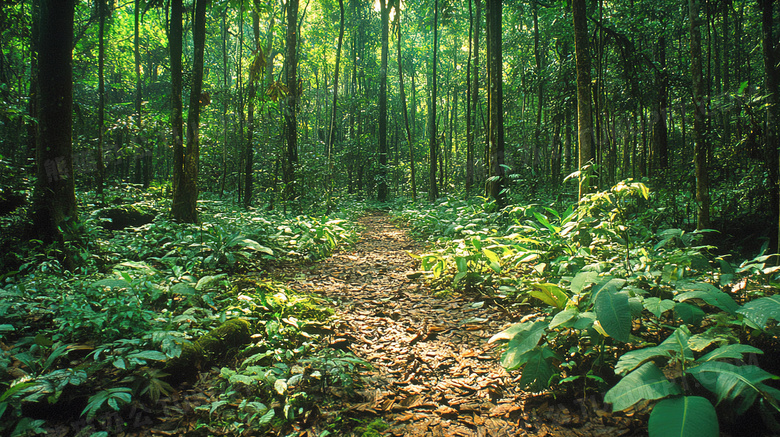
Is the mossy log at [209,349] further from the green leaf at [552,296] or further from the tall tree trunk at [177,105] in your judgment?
the tall tree trunk at [177,105]

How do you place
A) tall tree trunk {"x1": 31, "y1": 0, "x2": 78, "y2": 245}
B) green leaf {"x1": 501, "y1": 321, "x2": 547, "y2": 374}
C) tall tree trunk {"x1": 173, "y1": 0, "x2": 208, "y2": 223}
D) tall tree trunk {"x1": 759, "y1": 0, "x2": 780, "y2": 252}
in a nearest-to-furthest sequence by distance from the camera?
green leaf {"x1": 501, "y1": 321, "x2": 547, "y2": 374} < tall tree trunk {"x1": 31, "y1": 0, "x2": 78, "y2": 245} < tall tree trunk {"x1": 759, "y1": 0, "x2": 780, "y2": 252} < tall tree trunk {"x1": 173, "y1": 0, "x2": 208, "y2": 223}

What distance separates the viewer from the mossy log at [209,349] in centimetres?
226

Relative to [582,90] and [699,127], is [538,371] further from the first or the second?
[699,127]

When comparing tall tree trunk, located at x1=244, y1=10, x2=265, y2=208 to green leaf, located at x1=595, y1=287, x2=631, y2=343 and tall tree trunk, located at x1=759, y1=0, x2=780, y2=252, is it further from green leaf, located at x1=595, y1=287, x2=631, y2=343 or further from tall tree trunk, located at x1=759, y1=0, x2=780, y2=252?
tall tree trunk, located at x1=759, y1=0, x2=780, y2=252

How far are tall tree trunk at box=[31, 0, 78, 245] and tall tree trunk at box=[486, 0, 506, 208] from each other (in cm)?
752

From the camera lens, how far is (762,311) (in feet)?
5.41

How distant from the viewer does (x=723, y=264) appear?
2594 millimetres

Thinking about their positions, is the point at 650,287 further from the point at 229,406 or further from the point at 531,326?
the point at 229,406

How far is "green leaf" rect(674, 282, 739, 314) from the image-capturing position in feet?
6.01

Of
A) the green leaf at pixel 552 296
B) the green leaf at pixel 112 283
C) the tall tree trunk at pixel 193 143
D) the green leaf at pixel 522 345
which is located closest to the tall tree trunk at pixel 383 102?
the tall tree trunk at pixel 193 143

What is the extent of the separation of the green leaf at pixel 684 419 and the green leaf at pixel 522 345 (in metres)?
0.66

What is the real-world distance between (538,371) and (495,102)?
769 centimetres

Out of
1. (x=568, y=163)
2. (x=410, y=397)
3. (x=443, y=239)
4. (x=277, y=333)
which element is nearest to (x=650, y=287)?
(x=410, y=397)

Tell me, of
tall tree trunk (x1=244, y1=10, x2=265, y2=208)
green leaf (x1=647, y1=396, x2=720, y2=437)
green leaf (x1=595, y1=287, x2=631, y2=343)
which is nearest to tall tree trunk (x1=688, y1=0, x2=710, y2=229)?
green leaf (x1=595, y1=287, x2=631, y2=343)
